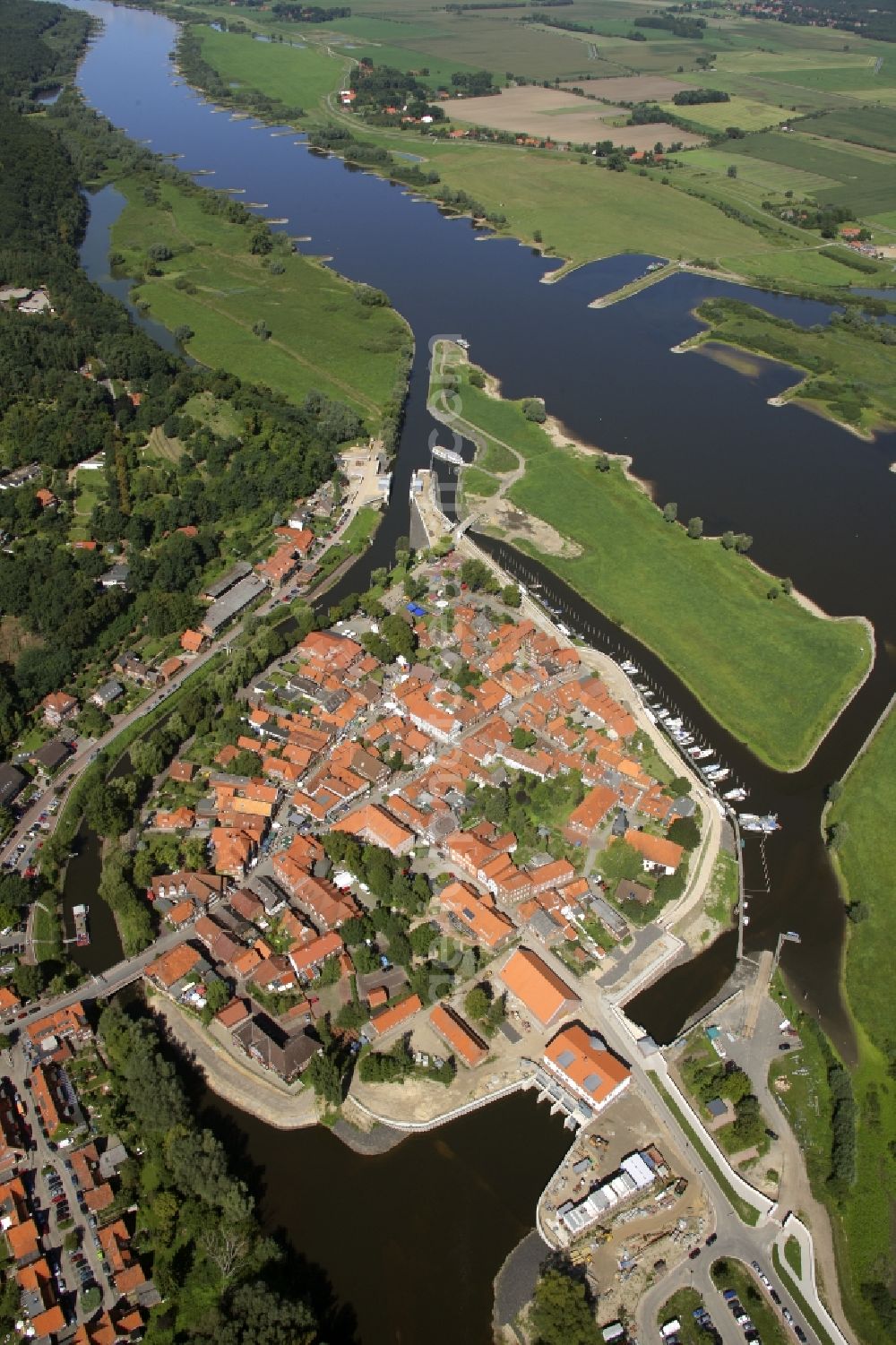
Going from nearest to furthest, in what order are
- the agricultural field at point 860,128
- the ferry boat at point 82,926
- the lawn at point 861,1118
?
the lawn at point 861,1118 → the ferry boat at point 82,926 → the agricultural field at point 860,128

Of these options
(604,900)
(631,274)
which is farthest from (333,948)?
(631,274)

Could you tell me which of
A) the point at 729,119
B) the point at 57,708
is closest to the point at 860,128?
the point at 729,119

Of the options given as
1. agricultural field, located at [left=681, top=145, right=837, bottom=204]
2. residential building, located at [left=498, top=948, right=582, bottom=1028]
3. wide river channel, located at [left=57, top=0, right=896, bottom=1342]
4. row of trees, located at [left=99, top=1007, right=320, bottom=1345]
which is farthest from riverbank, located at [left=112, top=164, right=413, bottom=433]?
agricultural field, located at [left=681, top=145, right=837, bottom=204]

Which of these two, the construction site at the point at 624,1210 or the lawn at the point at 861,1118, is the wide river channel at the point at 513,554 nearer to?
the construction site at the point at 624,1210

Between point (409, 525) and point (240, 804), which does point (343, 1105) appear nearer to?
point (240, 804)

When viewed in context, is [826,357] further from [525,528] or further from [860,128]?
[860,128]

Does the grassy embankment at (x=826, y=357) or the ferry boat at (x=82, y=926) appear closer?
the ferry boat at (x=82, y=926)

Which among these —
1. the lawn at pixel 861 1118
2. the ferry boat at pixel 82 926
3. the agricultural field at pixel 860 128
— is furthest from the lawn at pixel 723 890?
the agricultural field at pixel 860 128
